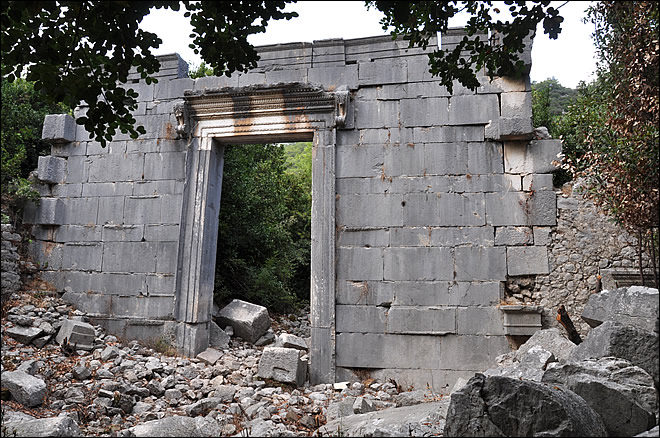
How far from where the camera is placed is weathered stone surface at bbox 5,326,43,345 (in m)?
7.31

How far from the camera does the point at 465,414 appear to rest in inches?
136

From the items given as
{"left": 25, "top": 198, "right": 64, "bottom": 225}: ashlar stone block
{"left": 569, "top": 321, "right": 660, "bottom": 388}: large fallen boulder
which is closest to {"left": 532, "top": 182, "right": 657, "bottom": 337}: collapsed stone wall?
{"left": 569, "top": 321, "right": 660, "bottom": 388}: large fallen boulder

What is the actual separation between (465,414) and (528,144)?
4684 millimetres

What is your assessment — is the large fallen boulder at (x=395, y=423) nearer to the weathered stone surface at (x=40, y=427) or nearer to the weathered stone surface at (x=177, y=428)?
the weathered stone surface at (x=177, y=428)

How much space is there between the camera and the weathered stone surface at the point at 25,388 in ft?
17.8

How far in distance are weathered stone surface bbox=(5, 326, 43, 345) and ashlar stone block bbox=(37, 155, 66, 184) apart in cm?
261

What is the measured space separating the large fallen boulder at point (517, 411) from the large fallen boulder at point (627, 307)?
6.75 ft

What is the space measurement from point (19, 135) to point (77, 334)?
4001 millimetres

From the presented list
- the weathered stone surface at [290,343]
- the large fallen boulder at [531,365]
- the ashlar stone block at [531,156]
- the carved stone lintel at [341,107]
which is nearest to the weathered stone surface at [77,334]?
the weathered stone surface at [290,343]

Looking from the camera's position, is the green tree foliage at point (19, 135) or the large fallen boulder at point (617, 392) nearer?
the large fallen boulder at point (617, 392)

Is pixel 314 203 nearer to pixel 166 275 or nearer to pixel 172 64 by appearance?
pixel 166 275

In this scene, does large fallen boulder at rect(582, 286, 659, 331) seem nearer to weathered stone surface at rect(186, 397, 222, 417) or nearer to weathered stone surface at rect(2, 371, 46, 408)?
weathered stone surface at rect(186, 397, 222, 417)

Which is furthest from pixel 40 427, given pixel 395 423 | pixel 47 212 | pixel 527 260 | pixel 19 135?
pixel 19 135

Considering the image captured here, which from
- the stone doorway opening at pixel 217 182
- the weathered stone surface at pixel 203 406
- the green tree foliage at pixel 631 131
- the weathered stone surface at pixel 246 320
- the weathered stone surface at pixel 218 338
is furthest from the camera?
the weathered stone surface at pixel 246 320
